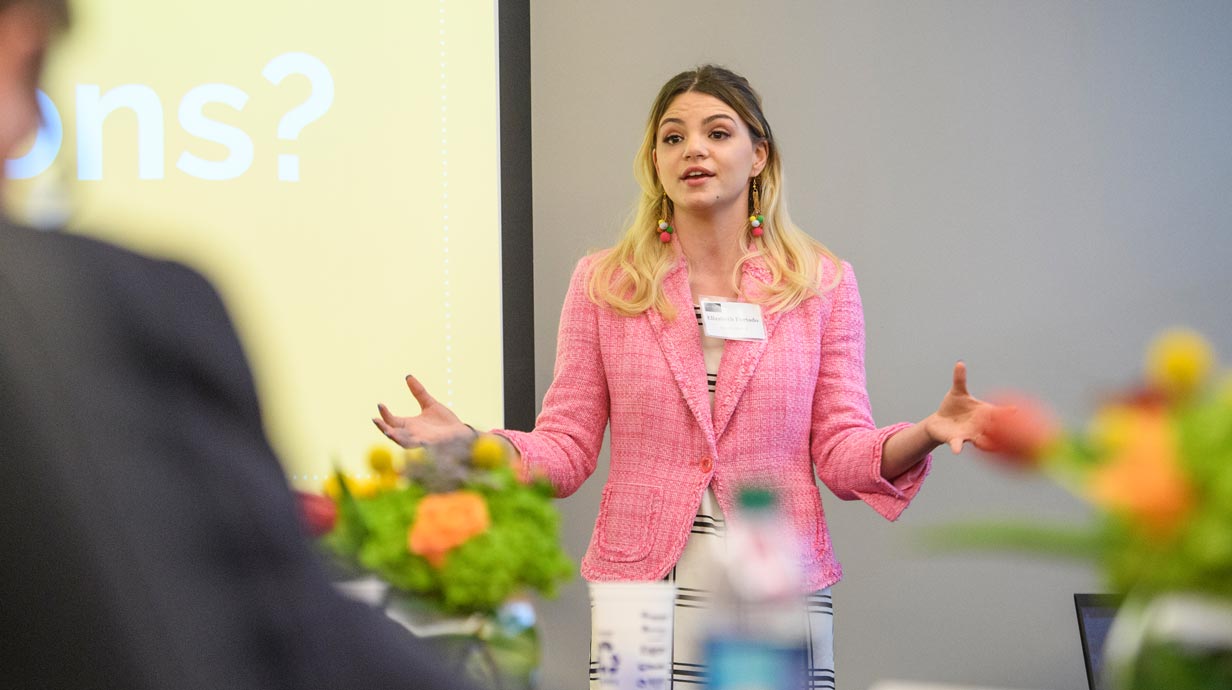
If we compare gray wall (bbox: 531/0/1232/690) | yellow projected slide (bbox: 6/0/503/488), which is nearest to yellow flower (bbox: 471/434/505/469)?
yellow projected slide (bbox: 6/0/503/488)

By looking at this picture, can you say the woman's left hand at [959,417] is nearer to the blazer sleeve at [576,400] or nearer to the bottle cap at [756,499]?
the blazer sleeve at [576,400]

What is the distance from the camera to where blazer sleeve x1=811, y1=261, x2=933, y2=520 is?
6.63 ft

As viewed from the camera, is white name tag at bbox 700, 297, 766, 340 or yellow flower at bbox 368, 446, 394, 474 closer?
yellow flower at bbox 368, 446, 394, 474

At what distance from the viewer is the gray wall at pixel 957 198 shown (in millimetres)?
3100

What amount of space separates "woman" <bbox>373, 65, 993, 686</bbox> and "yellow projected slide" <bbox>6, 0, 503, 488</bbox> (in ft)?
1.73

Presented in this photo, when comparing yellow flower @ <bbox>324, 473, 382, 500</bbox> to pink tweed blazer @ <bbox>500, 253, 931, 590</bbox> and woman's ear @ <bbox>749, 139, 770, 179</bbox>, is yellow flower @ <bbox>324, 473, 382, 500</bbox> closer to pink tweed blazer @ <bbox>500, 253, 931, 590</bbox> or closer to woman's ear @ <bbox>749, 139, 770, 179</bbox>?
pink tweed blazer @ <bbox>500, 253, 931, 590</bbox>

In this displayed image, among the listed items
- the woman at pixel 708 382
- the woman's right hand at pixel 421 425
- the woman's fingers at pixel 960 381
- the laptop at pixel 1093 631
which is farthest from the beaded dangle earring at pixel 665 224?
the laptop at pixel 1093 631

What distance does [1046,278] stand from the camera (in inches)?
125

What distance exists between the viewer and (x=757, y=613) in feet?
3.06

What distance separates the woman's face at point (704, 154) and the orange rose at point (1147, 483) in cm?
163

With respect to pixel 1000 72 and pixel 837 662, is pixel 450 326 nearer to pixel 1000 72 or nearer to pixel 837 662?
pixel 837 662

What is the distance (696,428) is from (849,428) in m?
0.28

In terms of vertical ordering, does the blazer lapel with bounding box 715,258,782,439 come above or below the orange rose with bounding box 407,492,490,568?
above

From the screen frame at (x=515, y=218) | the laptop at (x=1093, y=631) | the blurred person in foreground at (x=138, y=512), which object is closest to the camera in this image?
the blurred person in foreground at (x=138, y=512)
